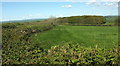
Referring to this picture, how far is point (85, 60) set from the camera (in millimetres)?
2434

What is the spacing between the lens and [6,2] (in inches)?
115

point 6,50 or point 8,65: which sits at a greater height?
point 6,50

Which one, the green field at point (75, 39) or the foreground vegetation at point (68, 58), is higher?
the green field at point (75, 39)

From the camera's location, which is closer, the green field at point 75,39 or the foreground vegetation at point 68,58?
the foreground vegetation at point 68,58

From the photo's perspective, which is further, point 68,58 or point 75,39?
point 75,39

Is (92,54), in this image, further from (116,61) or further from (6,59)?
(6,59)

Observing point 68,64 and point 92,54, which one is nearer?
point 68,64

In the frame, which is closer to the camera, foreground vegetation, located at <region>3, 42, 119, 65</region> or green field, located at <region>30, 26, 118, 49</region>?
foreground vegetation, located at <region>3, 42, 119, 65</region>

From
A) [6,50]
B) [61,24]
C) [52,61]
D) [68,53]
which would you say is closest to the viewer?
[52,61]

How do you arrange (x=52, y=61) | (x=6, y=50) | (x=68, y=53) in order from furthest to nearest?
(x=6, y=50) → (x=68, y=53) → (x=52, y=61)

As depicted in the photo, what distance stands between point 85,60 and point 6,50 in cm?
143

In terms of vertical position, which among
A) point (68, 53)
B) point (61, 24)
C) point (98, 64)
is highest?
point (61, 24)

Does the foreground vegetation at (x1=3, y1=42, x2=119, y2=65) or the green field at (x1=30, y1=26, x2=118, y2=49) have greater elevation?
the green field at (x1=30, y1=26, x2=118, y2=49)

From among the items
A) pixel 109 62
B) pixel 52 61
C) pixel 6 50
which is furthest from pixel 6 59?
pixel 109 62
